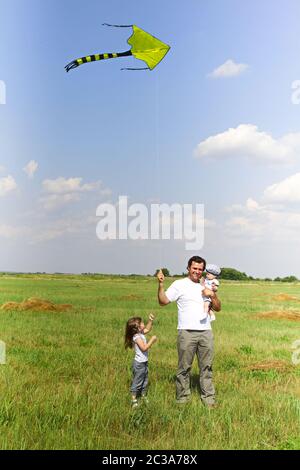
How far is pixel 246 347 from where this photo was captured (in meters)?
13.6

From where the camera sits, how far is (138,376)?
7570mm

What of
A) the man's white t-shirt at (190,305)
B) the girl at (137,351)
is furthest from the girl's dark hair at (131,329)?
the man's white t-shirt at (190,305)

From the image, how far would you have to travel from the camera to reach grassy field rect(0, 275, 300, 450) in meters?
6.39

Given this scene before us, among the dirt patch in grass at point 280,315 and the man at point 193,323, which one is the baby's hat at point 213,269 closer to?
the man at point 193,323

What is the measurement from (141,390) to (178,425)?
1132 millimetres

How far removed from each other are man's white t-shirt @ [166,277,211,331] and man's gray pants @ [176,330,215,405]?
0.11 m

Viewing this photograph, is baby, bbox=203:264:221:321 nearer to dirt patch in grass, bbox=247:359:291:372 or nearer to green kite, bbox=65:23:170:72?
dirt patch in grass, bbox=247:359:291:372

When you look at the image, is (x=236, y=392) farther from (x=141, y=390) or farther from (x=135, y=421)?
(x=135, y=421)

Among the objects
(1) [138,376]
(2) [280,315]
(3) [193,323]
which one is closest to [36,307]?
(2) [280,315]

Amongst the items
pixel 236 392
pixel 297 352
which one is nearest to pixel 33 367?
pixel 236 392

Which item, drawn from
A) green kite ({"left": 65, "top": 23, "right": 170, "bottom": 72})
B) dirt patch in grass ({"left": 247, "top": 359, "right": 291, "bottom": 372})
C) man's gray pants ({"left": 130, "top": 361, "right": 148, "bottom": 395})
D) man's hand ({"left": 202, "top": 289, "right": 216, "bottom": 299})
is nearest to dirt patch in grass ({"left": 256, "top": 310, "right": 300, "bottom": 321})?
dirt patch in grass ({"left": 247, "top": 359, "right": 291, "bottom": 372})

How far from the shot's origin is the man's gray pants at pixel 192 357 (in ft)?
25.3

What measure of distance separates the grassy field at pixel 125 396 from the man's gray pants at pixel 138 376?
0.29 m

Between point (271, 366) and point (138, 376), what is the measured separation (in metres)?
4.92
